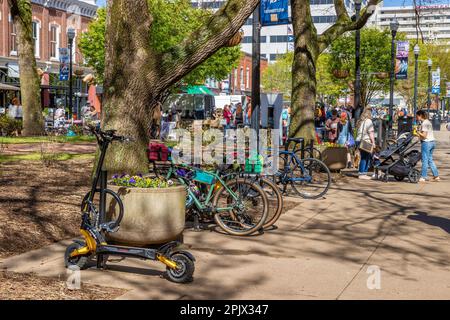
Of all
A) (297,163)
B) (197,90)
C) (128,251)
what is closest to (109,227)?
(128,251)

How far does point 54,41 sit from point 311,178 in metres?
40.6

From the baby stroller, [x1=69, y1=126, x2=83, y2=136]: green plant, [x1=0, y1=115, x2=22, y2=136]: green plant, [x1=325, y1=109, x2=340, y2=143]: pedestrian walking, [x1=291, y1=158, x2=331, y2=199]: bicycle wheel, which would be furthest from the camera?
[x1=69, y1=126, x2=83, y2=136]: green plant

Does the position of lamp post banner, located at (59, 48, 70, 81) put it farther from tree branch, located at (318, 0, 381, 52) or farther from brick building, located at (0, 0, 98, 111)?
tree branch, located at (318, 0, 381, 52)

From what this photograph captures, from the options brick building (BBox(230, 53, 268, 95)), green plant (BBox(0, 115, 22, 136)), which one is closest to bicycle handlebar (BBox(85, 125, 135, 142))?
green plant (BBox(0, 115, 22, 136))

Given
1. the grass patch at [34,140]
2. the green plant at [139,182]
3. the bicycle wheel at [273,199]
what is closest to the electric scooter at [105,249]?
the green plant at [139,182]

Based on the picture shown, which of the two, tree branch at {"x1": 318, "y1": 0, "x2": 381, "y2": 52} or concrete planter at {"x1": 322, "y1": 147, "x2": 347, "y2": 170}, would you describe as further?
tree branch at {"x1": 318, "y1": 0, "x2": 381, "y2": 52}

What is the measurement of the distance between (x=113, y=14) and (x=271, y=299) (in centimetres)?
570

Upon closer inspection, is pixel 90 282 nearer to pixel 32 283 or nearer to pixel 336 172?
pixel 32 283

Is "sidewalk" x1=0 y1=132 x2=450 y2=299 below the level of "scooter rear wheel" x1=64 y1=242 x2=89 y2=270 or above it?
below

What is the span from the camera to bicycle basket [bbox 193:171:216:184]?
8633mm

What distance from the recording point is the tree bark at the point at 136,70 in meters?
9.67

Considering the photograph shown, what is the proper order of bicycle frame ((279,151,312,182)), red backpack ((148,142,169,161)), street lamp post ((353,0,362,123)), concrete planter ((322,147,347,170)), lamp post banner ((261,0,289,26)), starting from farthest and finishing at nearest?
street lamp post ((353,0,362,123)) < concrete planter ((322,147,347,170)) < lamp post banner ((261,0,289,26)) < bicycle frame ((279,151,312,182)) < red backpack ((148,142,169,161))

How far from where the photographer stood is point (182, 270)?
20.4 ft
